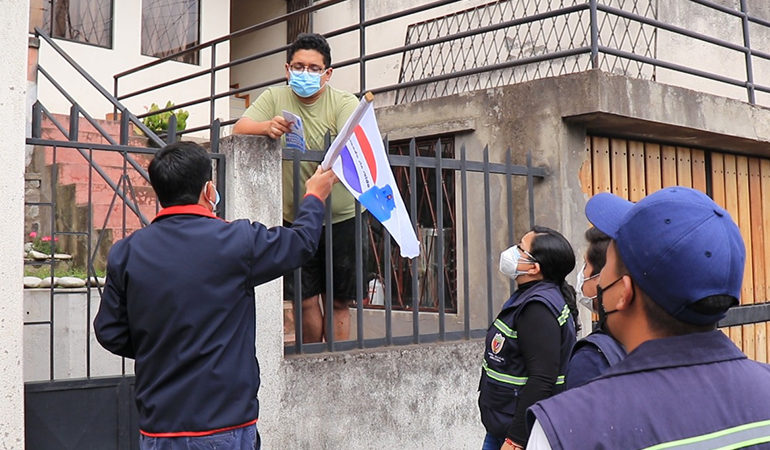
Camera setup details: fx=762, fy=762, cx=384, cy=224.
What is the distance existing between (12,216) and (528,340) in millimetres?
2464

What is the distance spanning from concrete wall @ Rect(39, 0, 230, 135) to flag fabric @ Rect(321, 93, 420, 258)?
296 inches

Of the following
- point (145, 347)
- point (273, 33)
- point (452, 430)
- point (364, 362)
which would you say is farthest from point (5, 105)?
point (273, 33)

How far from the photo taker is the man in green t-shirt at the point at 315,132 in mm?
4445

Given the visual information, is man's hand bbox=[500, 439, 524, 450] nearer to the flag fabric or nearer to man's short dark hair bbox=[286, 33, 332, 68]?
the flag fabric

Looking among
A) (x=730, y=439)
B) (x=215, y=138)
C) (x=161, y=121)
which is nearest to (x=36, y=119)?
(x=215, y=138)

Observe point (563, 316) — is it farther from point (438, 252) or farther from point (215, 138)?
point (215, 138)

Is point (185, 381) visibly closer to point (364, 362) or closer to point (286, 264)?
point (286, 264)

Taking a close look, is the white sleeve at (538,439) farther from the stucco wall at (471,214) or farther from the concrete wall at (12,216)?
the stucco wall at (471,214)

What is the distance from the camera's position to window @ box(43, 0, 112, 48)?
412 inches

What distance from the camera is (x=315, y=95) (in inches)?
179

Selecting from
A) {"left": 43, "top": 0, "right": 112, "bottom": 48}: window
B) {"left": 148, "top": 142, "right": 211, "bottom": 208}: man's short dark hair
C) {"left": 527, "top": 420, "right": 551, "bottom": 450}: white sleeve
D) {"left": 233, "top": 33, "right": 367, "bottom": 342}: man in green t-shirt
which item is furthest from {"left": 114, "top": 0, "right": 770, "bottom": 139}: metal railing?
{"left": 527, "top": 420, "right": 551, "bottom": 450}: white sleeve

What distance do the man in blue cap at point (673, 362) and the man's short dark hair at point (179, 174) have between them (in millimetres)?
1748

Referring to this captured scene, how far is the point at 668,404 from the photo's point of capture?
139 cm

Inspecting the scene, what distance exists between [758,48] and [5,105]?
914 cm
